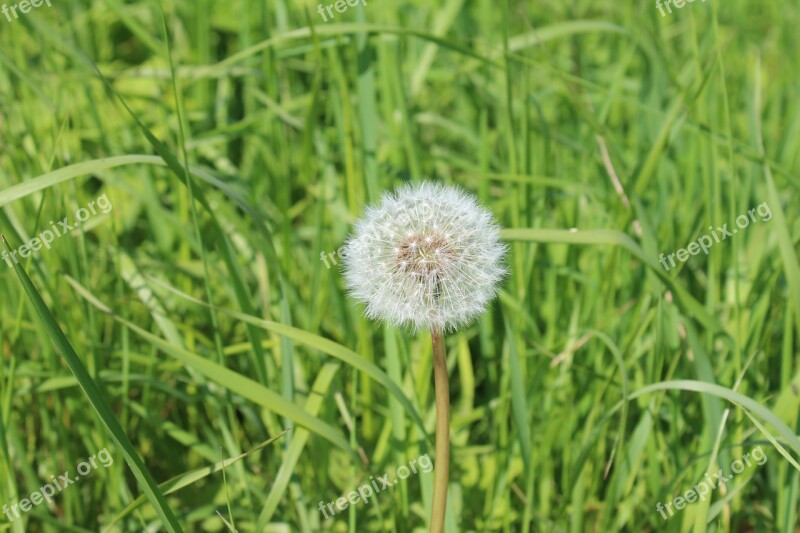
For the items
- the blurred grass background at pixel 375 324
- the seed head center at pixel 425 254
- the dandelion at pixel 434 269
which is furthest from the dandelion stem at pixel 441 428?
the blurred grass background at pixel 375 324

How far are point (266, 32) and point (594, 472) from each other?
2008 millimetres

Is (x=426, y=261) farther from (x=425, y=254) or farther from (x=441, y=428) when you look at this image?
(x=441, y=428)

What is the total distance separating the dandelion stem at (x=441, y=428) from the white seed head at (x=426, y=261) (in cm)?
7

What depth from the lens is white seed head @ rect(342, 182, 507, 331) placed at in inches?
58.8

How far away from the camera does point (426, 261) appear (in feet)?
4.89

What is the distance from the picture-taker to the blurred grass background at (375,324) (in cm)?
206

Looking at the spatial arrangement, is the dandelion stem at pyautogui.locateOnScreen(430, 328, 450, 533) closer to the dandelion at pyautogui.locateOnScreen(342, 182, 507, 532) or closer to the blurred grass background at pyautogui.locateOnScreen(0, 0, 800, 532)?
the dandelion at pyautogui.locateOnScreen(342, 182, 507, 532)

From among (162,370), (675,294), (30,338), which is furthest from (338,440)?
(30,338)

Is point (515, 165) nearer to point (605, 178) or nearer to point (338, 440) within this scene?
point (605, 178)

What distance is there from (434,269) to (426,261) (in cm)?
2

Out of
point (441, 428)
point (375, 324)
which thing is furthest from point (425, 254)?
point (375, 324)

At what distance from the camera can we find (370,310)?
5.18 ft

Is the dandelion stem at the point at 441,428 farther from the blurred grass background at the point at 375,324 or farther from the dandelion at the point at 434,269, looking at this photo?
the blurred grass background at the point at 375,324

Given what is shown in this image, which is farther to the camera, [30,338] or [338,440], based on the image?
[30,338]
